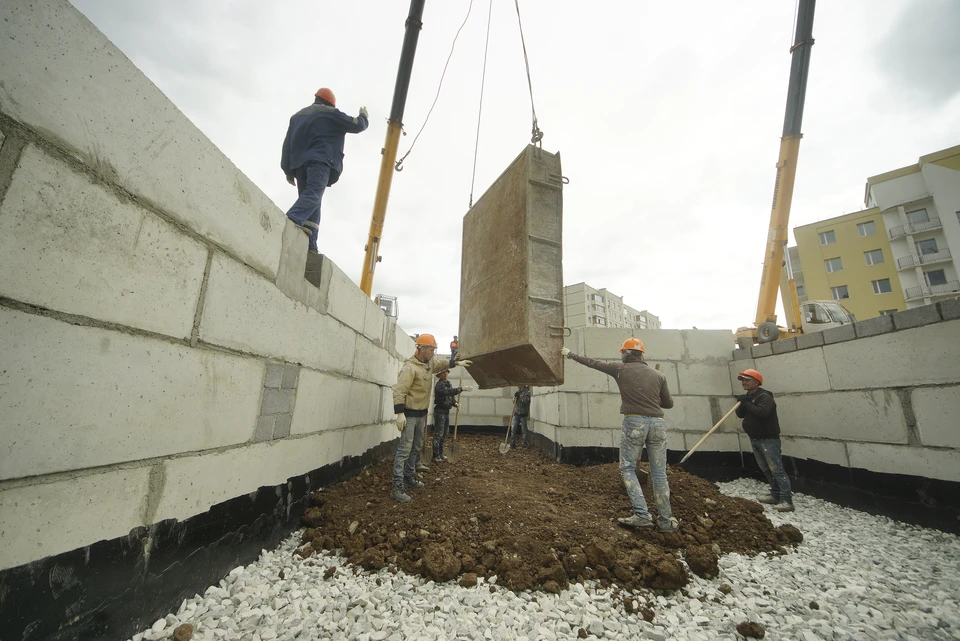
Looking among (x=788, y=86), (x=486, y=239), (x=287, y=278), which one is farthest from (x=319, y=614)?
(x=788, y=86)

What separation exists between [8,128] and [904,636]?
15.3ft

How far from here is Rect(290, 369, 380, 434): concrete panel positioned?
116 inches

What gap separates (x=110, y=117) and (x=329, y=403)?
248 cm

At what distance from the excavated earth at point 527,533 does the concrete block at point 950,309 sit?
7.92ft

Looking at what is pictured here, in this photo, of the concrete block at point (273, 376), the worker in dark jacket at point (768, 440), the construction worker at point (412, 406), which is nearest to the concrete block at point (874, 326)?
the worker in dark jacket at point (768, 440)

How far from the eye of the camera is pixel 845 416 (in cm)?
428

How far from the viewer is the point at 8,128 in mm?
1182

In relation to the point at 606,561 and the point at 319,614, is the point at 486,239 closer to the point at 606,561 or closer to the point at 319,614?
the point at 606,561

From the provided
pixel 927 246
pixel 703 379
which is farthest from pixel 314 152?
pixel 927 246

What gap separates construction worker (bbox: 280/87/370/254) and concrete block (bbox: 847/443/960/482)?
5.99 meters

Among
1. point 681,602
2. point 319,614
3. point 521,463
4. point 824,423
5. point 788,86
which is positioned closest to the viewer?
point 319,614

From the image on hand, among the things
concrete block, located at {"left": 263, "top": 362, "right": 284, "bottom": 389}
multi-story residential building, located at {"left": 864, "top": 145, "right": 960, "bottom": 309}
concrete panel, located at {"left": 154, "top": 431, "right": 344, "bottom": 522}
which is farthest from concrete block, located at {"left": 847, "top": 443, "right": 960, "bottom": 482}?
multi-story residential building, located at {"left": 864, "top": 145, "right": 960, "bottom": 309}

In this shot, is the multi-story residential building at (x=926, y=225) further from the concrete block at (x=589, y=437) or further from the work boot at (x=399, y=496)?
the work boot at (x=399, y=496)

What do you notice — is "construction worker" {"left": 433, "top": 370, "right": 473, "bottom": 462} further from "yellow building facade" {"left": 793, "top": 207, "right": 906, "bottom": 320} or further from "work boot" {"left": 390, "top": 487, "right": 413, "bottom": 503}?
"yellow building facade" {"left": 793, "top": 207, "right": 906, "bottom": 320}
